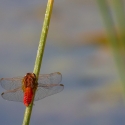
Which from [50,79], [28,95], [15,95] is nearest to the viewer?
[28,95]

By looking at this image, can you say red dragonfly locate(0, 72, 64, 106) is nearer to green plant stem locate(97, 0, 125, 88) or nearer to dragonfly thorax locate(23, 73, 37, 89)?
dragonfly thorax locate(23, 73, 37, 89)

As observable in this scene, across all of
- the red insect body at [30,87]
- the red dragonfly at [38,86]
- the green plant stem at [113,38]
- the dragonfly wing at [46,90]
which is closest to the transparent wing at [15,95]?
the red dragonfly at [38,86]

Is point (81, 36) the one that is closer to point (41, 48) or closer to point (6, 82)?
point (6, 82)

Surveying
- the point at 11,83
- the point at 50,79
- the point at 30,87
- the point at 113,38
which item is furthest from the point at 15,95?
the point at 113,38

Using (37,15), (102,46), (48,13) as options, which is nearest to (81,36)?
(102,46)

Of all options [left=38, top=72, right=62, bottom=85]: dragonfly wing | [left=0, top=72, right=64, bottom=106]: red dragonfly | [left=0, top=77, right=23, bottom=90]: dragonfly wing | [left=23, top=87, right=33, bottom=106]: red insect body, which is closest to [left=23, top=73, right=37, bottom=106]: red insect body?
[left=23, top=87, right=33, bottom=106]: red insect body

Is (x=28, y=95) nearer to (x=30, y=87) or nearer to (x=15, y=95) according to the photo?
(x=30, y=87)

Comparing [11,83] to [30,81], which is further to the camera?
[11,83]
